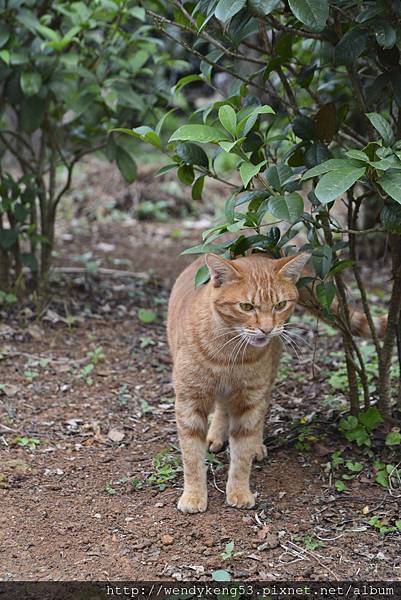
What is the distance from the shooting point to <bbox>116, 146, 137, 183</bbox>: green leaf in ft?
16.6

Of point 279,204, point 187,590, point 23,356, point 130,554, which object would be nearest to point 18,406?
point 23,356

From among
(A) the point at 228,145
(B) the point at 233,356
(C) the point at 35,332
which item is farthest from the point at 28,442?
(A) the point at 228,145

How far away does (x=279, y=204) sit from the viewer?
9.45ft

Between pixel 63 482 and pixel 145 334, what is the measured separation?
6.31ft

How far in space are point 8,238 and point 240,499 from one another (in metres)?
2.50

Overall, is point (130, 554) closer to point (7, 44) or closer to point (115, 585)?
point (115, 585)

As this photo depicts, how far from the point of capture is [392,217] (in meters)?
2.87

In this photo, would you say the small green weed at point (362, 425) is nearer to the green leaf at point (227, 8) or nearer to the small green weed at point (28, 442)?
the small green weed at point (28, 442)

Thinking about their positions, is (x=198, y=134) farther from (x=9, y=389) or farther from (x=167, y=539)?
Answer: (x=9, y=389)

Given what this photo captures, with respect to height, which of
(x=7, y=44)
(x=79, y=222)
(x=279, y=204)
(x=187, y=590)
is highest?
(x=7, y=44)

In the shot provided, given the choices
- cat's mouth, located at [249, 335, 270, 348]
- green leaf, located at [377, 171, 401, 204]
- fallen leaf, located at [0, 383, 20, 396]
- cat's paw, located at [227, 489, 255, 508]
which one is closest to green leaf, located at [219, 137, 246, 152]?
green leaf, located at [377, 171, 401, 204]

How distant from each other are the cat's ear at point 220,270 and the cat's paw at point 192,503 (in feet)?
2.88

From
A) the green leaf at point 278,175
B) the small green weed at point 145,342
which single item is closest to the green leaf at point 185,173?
the green leaf at point 278,175

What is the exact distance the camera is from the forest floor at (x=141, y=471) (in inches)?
116
